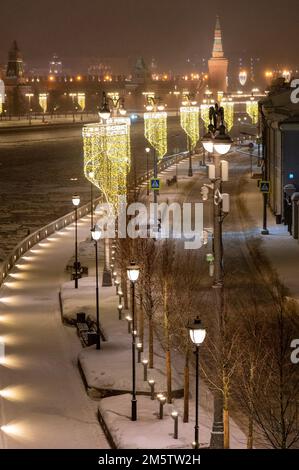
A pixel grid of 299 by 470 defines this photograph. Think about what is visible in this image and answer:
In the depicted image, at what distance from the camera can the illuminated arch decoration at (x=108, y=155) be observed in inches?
1079

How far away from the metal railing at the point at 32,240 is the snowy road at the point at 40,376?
1.76 feet

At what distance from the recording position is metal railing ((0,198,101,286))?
30.2m

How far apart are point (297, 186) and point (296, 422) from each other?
24840 millimetres

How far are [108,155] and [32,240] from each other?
957cm

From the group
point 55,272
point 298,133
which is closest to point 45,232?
point 55,272

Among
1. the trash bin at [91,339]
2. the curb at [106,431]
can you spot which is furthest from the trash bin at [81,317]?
the curb at [106,431]

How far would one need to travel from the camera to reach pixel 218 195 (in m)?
11.9

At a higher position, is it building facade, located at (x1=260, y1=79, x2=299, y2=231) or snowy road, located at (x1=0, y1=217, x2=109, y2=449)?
building facade, located at (x1=260, y1=79, x2=299, y2=231)

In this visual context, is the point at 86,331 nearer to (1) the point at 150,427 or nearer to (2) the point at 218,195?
(1) the point at 150,427

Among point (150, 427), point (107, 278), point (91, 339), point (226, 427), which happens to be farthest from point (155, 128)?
point (226, 427)

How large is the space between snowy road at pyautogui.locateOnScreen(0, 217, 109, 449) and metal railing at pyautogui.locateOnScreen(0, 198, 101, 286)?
1.76 feet

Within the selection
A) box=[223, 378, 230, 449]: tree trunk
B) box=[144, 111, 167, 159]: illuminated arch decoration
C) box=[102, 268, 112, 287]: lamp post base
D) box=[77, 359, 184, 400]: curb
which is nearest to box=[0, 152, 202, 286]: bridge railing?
box=[102, 268, 112, 287]: lamp post base

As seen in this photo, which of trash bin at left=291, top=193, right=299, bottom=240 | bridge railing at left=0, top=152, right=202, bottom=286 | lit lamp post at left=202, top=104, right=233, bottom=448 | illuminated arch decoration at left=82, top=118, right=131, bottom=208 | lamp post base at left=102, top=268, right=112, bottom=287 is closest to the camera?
lit lamp post at left=202, top=104, right=233, bottom=448

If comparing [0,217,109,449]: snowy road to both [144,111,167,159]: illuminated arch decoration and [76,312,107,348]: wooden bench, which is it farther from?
[144,111,167,159]: illuminated arch decoration
